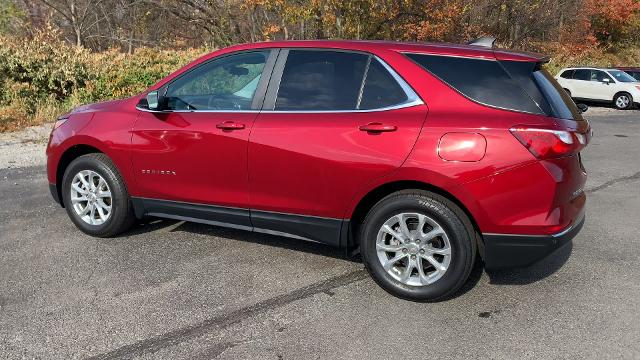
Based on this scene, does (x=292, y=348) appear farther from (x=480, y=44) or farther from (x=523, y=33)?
(x=523, y=33)

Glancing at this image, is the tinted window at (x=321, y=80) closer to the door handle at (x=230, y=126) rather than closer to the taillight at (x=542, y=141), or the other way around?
the door handle at (x=230, y=126)

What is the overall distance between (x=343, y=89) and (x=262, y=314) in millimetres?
1579

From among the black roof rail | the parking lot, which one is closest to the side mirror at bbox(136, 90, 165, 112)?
the parking lot

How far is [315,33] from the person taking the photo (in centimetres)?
1848

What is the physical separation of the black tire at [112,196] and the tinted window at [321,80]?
1.62 metres

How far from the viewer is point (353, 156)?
11.6 ft

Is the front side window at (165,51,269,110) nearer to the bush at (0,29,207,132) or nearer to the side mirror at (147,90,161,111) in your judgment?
the side mirror at (147,90,161,111)

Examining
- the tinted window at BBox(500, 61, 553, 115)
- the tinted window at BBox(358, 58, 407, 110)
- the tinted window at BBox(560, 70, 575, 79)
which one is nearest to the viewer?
the tinted window at BBox(500, 61, 553, 115)

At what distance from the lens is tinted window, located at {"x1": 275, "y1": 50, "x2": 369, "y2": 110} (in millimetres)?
3717

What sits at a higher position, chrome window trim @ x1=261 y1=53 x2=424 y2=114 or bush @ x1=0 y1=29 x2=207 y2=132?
chrome window trim @ x1=261 y1=53 x2=424 y2=114

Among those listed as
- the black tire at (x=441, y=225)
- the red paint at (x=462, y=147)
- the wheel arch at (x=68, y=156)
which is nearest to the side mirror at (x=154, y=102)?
the wheel arch at (x=68, y=156)

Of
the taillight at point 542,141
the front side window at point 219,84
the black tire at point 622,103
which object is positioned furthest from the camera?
the black tire at point 622,103

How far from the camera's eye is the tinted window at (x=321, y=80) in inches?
146

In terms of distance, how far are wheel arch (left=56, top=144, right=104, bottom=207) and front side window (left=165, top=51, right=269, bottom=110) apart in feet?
3.11
